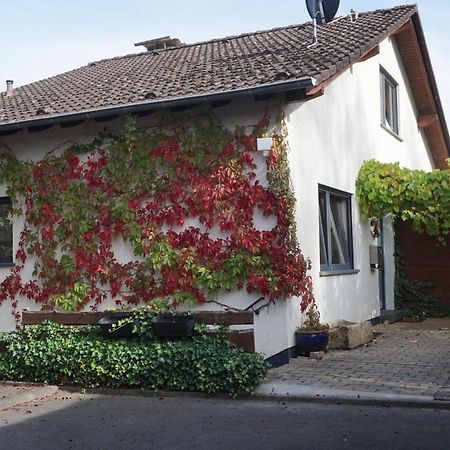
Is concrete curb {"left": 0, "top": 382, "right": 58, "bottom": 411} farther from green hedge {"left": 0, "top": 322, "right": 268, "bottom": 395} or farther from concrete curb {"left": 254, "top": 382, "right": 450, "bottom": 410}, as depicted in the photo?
concrete curb {"left": 254, "top": 382, "right": 450, "bottom": 410}

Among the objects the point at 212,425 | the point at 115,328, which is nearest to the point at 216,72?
the point at 115,328

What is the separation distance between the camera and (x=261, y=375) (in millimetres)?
7062

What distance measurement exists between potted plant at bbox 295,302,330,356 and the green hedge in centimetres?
177

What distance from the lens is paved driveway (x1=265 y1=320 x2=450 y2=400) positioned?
7074 mm

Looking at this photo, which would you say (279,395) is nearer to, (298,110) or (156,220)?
(156,220)

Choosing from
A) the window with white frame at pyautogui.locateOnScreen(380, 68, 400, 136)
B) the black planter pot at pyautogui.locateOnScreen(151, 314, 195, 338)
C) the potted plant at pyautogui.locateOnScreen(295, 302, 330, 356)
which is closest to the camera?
the black planter pot at pyautogui.locateOnScreen(151, 314, 195, 338)

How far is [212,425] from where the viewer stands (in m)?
5.94

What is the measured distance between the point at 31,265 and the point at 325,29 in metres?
7.15

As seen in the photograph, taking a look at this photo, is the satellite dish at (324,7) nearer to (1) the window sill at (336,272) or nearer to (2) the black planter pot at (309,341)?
(1) the window sill at (336,272)

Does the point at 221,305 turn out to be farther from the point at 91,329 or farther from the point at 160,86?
the point at 160,86

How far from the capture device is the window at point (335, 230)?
33.9ft

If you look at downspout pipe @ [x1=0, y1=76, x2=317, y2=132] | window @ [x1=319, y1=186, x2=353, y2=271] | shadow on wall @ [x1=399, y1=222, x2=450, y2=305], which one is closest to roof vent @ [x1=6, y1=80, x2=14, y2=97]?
downspout pipe @ [x1=0, y1=76, x2=317, y2=132]

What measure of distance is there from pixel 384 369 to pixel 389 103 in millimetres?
8504

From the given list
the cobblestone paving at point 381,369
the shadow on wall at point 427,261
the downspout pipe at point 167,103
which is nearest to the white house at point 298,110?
the downspout pipe at point 167,103
